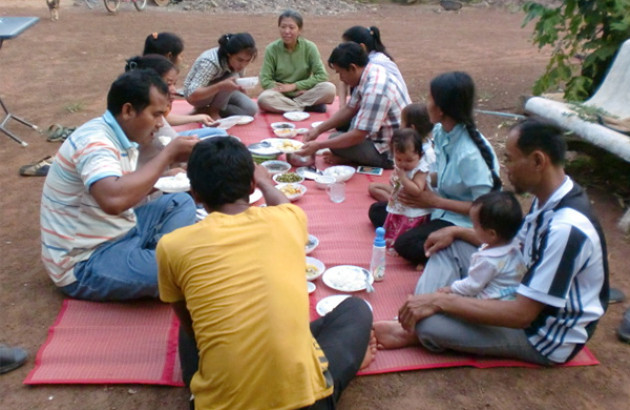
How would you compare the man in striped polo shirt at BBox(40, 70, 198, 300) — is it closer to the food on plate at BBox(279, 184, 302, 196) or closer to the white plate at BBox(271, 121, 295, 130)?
the food on plate at BBox(279, 184, 302, 196)

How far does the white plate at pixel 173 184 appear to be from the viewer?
3.87 metres

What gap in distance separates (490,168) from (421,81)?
5142 millimetres

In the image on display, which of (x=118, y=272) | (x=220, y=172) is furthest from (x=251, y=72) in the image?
(x=220, y=172)

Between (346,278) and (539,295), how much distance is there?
1199 mm

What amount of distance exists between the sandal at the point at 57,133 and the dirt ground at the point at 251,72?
0.43 feet

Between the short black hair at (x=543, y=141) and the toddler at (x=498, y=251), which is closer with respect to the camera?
the short black hair at (x=543, y=141)

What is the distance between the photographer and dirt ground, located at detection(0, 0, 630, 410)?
8.16ft

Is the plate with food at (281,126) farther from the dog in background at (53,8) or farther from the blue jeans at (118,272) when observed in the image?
the dog in background at (53,8)

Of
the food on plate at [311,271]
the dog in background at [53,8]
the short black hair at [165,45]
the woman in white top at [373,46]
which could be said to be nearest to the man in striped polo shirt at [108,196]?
the food on plate at [311,271]

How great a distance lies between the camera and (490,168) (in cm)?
310

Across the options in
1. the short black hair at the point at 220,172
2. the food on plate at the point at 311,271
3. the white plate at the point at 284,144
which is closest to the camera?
the short black hair at the point at 220,172

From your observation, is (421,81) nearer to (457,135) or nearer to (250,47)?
(250,47)

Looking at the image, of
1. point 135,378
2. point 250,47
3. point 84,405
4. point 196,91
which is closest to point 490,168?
point 135,378

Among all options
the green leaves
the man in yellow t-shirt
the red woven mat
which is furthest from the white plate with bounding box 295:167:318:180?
the green leaves
